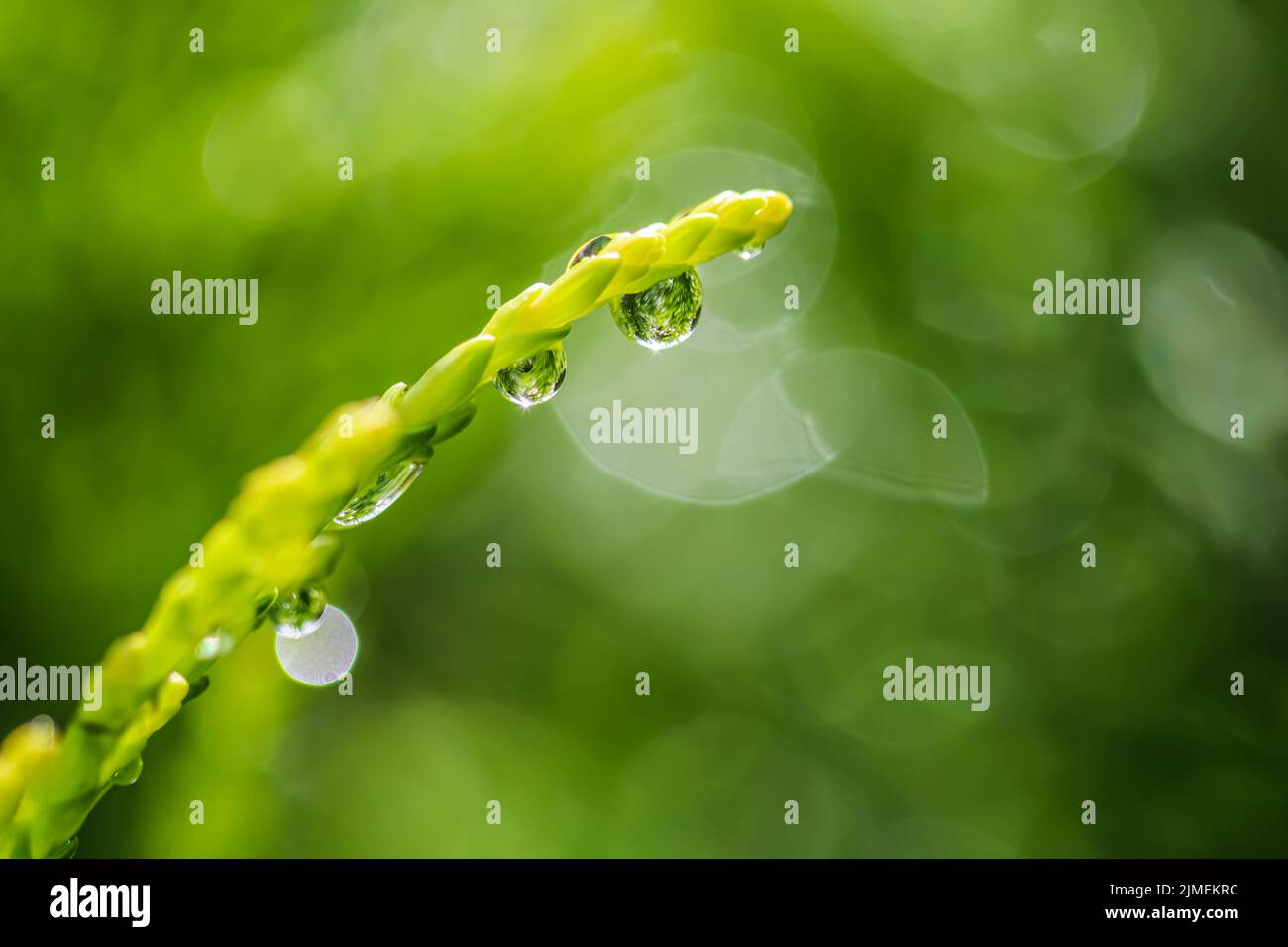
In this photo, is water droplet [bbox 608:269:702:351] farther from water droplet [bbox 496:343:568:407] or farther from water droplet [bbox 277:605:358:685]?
water droplet [bbox 277:605:358:685]

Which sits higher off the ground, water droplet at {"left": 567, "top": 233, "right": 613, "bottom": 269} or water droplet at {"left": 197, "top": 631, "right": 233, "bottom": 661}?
water droplet at {"left": 567, "top": 233, "right": 613, "bottom": 269}

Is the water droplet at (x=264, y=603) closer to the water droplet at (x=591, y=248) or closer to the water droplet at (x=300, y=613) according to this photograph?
the water droplet at (x=300, y=613)

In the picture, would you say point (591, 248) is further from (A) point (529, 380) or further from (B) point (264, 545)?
(B) point (264, 545)

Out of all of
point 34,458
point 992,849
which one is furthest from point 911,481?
point 34,458

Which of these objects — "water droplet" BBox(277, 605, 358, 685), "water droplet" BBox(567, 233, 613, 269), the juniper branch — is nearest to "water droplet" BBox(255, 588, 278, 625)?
the juniper branch

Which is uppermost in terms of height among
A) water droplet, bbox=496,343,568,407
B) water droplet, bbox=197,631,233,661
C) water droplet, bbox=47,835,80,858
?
water droplet, bbox=496,343,568,407

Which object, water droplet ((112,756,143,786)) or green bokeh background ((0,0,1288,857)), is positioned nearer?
water droplet ((112,756,143,786))
